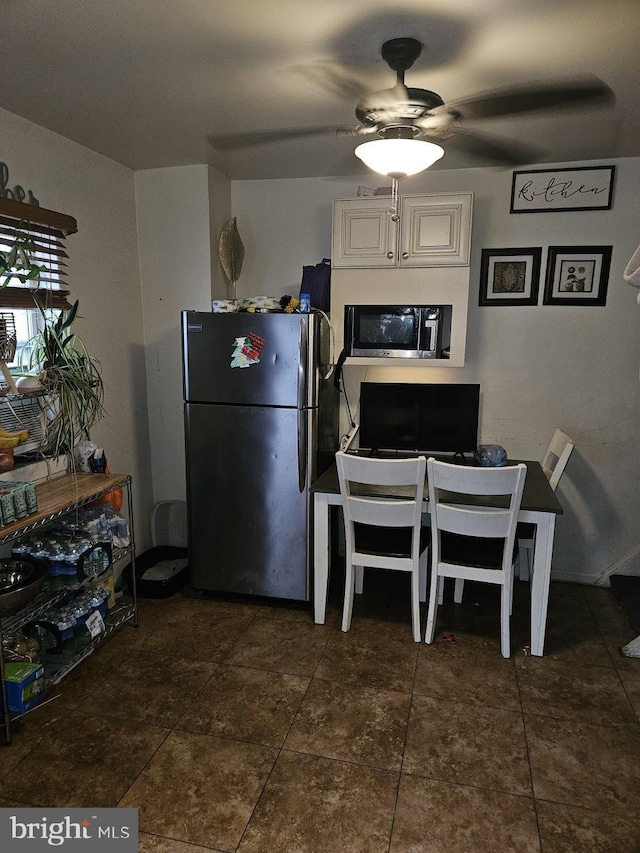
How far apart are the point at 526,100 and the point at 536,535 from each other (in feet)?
6.09

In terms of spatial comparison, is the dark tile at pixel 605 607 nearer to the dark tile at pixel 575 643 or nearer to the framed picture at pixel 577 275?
the dark tile at pixel 575 643

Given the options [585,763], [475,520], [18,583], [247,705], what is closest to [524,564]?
A: [475,520]

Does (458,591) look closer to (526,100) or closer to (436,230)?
(436,230)

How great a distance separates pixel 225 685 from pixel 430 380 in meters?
2.12

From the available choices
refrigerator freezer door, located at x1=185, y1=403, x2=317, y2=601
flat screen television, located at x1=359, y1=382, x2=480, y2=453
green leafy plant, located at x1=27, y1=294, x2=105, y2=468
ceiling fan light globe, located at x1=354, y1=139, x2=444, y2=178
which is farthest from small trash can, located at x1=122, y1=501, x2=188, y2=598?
ceiling fan light globe, located at x1=354, y1=139, x2=444, y2=178

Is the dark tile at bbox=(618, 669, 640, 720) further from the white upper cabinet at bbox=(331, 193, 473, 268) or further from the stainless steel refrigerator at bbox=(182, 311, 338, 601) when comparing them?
the white upper cabinet at bbox=(331, 193, 473, 268)

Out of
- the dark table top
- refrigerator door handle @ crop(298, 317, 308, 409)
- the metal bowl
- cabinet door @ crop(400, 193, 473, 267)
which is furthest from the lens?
cabinet door @ crop(400, 193, 473, 267)

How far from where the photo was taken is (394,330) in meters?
3.24

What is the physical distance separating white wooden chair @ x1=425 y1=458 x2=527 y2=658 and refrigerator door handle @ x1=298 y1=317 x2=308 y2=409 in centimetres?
77

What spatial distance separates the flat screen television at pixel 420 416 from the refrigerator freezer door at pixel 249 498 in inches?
24.0

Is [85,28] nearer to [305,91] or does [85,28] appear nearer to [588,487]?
[305,91]

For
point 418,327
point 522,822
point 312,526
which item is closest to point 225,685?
point 312,526

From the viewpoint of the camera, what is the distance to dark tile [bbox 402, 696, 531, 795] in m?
2.04

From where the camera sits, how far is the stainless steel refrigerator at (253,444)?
3.01 m
